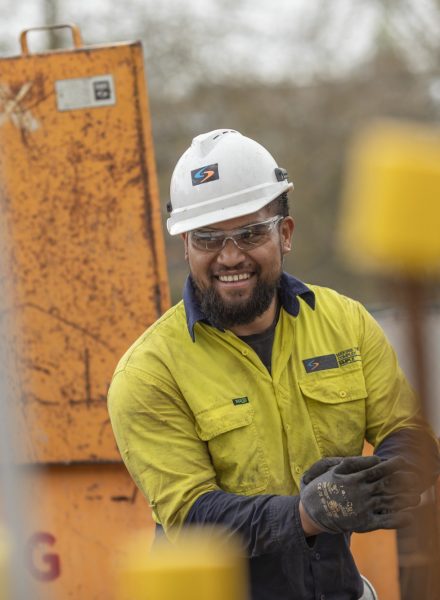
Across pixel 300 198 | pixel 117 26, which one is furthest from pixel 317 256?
pixel 117 26

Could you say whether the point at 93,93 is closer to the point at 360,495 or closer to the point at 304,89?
the point at 360,495

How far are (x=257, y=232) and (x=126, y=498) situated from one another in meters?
1.66

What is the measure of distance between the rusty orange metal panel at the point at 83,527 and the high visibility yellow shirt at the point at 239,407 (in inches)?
52.2

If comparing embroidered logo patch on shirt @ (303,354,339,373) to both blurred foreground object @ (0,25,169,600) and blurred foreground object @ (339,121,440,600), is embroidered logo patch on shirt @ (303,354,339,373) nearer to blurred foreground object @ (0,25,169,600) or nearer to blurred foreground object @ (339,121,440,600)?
blurred foreground object @ (0,25,169,600)

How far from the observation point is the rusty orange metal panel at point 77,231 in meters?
4.02

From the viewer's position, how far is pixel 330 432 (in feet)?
9.52

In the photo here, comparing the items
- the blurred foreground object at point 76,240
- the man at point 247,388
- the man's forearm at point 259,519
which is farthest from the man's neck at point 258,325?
the blurred foreground object at point 76,240

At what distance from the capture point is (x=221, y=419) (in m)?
2.79

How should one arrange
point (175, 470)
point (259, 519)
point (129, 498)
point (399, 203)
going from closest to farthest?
point (399, 203)
point (259, 519)
point (175, 470)
point (129, 498)

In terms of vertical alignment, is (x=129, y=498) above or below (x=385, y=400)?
below

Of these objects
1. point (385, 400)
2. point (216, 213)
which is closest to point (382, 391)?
point (385, 400)

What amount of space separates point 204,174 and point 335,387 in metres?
0.68

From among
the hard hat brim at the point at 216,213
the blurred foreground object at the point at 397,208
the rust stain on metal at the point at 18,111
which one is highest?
the rust stain on metal at the point at 18,111

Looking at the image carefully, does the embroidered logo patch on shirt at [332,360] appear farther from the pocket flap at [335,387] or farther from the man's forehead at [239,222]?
the man's forehead at [239,222]
